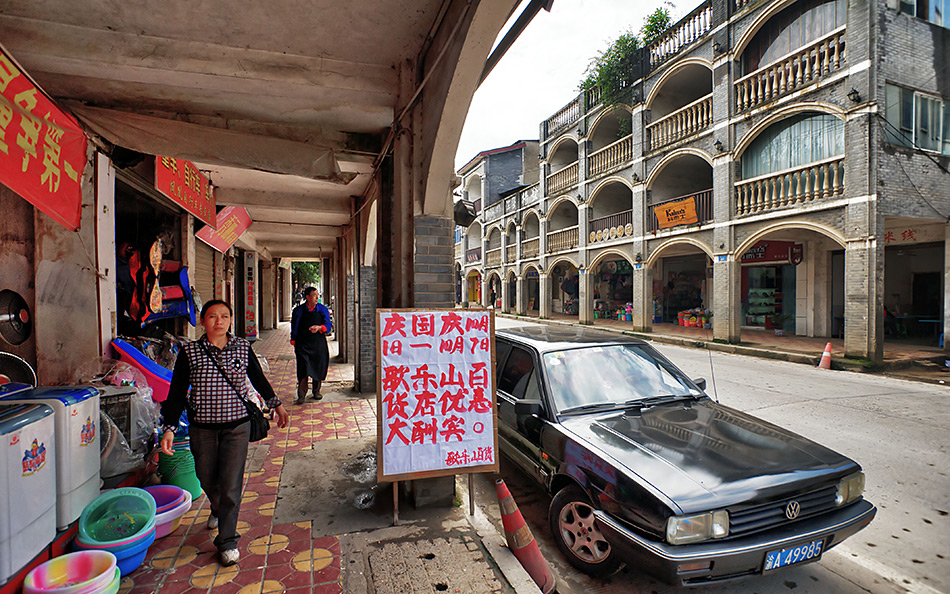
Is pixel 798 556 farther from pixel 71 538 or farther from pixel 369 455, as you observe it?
pixel 71 538

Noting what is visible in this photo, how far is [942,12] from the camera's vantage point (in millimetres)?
11922

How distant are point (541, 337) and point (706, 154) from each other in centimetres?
1348

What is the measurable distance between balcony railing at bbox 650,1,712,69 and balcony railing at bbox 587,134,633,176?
2.91 m

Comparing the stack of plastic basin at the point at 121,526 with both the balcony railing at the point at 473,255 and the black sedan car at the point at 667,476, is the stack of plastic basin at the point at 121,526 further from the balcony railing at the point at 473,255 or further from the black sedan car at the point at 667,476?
the balcony railing at the point at 473,255

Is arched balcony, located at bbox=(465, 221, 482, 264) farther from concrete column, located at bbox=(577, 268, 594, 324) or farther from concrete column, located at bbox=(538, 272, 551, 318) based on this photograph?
concrete column, located at bbox=(577, 268, 594, 324)

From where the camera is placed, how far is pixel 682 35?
1614 cm

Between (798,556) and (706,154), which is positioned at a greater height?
(706,154)

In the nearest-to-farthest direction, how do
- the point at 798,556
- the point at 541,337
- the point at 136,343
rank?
the point at 798,556 → the point at 541,337 → the point at 136,343

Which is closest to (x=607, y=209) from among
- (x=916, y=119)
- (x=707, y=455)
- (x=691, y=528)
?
(x=916, y=119)

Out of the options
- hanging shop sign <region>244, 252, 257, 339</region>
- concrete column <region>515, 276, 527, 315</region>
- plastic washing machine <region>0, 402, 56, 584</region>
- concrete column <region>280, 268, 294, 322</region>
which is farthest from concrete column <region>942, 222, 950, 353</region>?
concrete column <region>280, 268, 294, 322</region>

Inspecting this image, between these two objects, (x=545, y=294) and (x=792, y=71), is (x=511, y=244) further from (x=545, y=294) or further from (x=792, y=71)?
(x=792, y=71)

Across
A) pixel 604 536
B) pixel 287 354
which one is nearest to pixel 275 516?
pixel 604 536

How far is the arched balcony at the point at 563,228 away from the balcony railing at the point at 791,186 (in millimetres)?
9314

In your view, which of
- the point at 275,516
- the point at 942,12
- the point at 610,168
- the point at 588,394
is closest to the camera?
the point at 275,516
